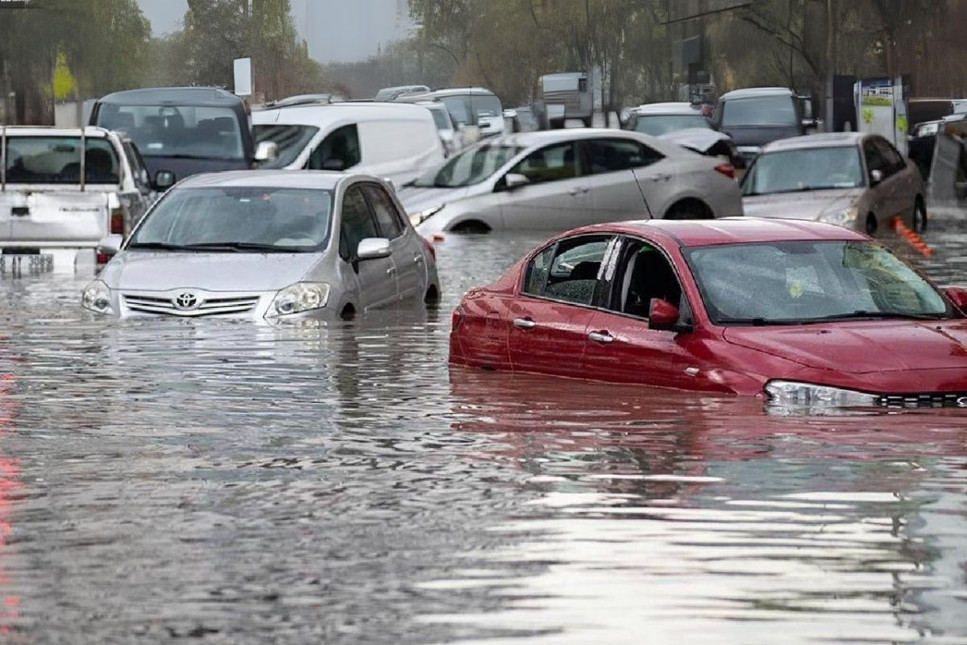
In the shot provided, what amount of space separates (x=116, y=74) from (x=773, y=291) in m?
34.8

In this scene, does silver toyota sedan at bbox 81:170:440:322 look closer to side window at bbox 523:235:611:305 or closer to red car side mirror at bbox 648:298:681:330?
side window at bbox 523:235:611:305

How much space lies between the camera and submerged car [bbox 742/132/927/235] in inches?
1135

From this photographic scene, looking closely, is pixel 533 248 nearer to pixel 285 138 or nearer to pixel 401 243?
pixel 401 243

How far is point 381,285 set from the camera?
17.9 metres

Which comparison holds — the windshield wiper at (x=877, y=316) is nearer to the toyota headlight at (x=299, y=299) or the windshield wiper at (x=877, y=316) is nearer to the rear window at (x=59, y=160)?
the toyota headlight at (x=299, y=299)

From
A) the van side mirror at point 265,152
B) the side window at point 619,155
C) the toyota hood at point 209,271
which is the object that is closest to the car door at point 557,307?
the toyota hood at point 209,271

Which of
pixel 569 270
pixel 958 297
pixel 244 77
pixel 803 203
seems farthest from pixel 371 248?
pixel 244 77

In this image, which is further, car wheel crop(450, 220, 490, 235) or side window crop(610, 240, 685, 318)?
car wheel crop(450, 220, 490, 235)

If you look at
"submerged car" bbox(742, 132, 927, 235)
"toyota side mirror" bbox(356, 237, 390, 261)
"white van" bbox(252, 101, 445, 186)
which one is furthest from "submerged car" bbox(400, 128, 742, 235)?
"toyota side mirror" bbox(356, 237, 390, 261)

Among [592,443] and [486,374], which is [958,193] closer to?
[486,374]

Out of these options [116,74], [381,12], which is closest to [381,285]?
[381,12]

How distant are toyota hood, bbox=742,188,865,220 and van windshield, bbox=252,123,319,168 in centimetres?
601

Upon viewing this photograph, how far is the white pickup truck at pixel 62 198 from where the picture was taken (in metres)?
22.6

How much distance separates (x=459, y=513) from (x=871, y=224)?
69.3ft
